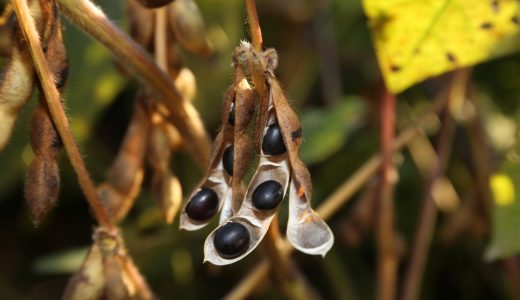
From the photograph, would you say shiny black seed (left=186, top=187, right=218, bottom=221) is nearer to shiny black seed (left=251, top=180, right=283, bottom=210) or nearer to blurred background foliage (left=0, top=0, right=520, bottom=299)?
shiny black seed (left=251, top=180, right=283, bottom=210)

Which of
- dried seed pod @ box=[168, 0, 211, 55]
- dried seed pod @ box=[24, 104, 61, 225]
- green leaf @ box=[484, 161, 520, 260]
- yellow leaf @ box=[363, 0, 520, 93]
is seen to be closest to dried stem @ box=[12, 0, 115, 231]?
dried seed pod @ box=[24, 104, 61, 225]

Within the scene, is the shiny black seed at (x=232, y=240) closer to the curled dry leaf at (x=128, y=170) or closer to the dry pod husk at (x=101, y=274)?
the dry pod husk at (x=101, y=274)

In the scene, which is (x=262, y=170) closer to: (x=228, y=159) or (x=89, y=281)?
(x=228, y=159)

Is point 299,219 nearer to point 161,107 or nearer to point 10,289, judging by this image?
point 161,107

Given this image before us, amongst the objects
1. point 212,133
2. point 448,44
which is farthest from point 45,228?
point 448,44

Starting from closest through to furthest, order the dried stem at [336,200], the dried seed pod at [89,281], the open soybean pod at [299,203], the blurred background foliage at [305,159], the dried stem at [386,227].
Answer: the open soybean pod at [299,203], the dried seed pod at [89,281], the dried stem at [336,200], the dried stem at [386,227], the blurred background foliage at [305,159]

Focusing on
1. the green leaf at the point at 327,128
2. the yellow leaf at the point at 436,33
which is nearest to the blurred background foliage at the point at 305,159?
the green leaf at the point at 327,128
